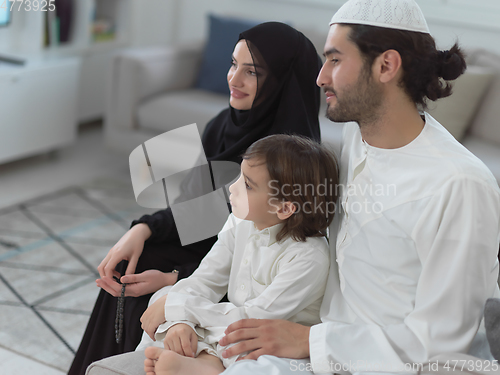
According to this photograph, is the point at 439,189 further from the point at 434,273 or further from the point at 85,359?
the point at 85,359

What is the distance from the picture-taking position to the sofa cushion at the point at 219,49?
3209 mm

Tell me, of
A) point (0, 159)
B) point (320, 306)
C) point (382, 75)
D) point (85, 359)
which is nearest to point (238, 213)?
point (320, 306)

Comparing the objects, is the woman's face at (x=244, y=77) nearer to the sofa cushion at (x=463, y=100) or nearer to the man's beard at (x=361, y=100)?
the man's beard at (x=361, y=100)

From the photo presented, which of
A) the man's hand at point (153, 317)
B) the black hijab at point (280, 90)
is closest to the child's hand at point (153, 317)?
the man's hand at point (153, 317)

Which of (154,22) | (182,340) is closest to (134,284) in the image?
(182,340)

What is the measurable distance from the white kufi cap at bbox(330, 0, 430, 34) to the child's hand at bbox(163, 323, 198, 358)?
2.34 feet

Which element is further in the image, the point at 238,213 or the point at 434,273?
the point at 238,213

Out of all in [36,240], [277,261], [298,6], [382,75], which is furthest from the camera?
[298,6]

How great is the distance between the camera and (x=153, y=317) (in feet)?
3.91

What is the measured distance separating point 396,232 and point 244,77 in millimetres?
669

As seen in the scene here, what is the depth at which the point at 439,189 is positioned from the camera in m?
0.96

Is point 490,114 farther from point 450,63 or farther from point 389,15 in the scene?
point 389,15

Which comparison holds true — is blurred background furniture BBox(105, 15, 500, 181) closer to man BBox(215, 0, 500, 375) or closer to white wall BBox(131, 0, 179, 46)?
white wall BBox(131, 0, 179, 46)

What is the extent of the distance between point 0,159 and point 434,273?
2648 millimetres
